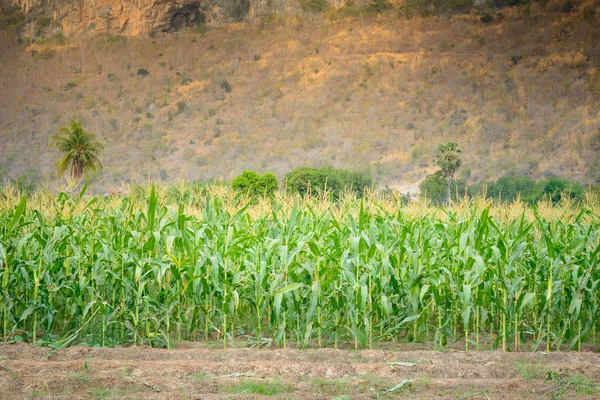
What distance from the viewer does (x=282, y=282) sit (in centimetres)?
620

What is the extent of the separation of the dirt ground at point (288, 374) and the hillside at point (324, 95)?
159ft

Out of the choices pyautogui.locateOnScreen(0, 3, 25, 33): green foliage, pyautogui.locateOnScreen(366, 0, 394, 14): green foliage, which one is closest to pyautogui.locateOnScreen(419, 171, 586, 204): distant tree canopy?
pyautogui.locateOnScreen(366, 0, 394, 14): green foliage

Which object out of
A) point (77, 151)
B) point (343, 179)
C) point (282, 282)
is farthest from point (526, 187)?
point (282, 282)

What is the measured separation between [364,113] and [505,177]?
18104 mm

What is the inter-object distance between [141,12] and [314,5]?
76.7 feet

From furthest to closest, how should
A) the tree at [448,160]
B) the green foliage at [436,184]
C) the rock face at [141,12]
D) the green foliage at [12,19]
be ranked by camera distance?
Result: 1. the green foliage at [12,19]
2. the rock face at [141,12]
3. the green foliage at [436,184]
4. the tree at [448,160]

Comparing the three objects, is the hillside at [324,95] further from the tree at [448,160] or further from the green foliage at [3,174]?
the tree at [448,160]

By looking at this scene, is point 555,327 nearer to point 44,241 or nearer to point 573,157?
point 44,241

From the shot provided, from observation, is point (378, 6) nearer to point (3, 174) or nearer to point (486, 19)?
point (486, 19)

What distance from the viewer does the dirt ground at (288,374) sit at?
14.8 ft

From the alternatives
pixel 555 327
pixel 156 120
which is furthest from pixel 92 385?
pixel 156 120

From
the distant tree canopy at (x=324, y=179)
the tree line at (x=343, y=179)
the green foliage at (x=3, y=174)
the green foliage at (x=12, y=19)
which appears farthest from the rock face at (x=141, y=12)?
the distant tree canopy at (x=324, y=179)

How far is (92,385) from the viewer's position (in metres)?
4.61

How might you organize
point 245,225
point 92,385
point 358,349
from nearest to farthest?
1. point 92,385
2. point 358,349
3. point 245,225
